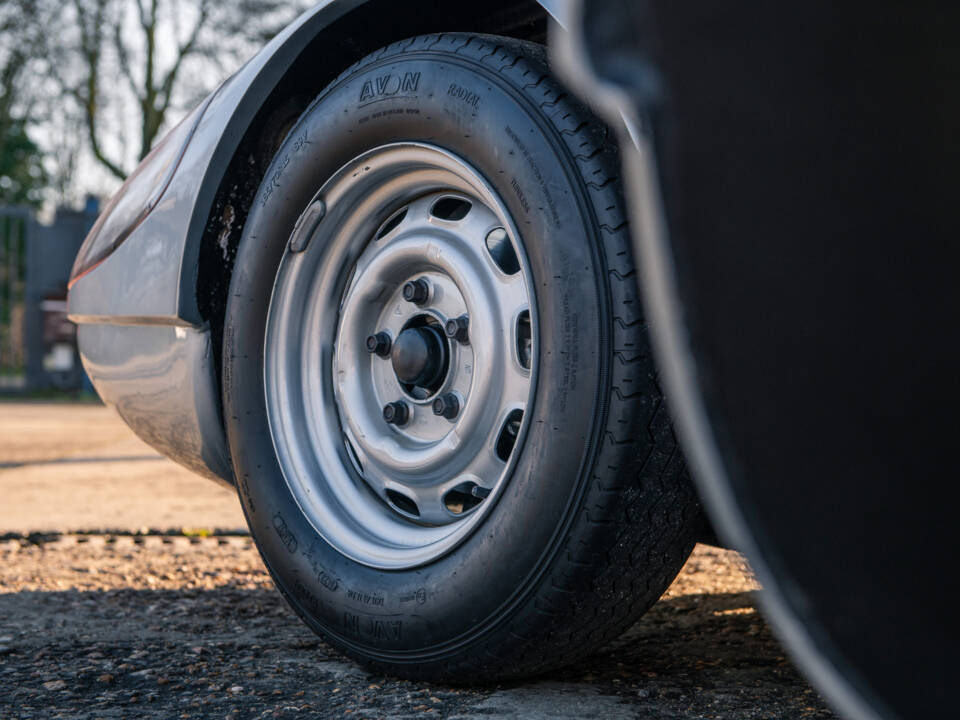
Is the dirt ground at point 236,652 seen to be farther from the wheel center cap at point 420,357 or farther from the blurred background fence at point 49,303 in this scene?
the blurred background fence at point 49,303

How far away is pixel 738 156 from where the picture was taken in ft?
1.88

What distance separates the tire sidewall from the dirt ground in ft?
0.36

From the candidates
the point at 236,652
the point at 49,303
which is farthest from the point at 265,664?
the point at 49,303

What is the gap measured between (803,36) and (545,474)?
0.78m

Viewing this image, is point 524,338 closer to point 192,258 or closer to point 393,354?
point 393,354

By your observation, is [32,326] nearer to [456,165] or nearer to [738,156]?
[456,165]

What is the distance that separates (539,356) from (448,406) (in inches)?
13.9

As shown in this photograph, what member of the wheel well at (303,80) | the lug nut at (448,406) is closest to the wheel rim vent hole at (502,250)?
the lug nut at (448,406)

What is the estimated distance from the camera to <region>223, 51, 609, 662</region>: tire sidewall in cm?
126

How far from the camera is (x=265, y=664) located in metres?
1.63

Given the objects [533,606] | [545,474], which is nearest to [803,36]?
[545,474]

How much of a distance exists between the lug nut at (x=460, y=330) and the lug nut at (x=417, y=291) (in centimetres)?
9

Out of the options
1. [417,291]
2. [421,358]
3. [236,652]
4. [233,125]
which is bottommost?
[236,652]

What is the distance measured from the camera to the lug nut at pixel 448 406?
1.62 metres
